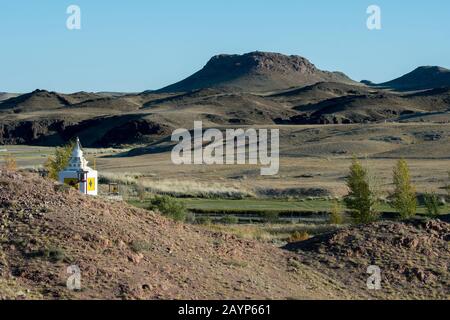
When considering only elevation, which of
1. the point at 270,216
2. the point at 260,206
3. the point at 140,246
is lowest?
the point at 260,206

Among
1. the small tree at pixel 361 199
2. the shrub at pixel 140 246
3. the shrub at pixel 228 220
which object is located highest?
the shrub at pixel 140 246

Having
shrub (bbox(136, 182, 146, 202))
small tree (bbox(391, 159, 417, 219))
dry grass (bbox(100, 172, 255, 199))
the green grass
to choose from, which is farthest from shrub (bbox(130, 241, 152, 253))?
dry grass (bbox(100, 172, 255, 199))

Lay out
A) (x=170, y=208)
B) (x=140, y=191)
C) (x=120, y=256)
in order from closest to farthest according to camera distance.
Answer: (x=120, y=256)
(x=170, y=208)
(x=140, y=191)

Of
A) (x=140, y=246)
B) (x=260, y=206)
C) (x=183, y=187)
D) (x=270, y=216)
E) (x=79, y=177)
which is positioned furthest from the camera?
(x=183, y=187)

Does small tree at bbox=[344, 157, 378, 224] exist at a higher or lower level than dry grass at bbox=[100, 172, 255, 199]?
higher

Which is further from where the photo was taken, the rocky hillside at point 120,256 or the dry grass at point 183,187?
the dry grass at point 183,187

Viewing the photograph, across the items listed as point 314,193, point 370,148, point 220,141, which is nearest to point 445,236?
point 314,193

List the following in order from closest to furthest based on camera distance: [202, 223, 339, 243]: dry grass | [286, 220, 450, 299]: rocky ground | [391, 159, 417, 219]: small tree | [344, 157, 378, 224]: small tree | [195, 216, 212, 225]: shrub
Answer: [286, 220, 450, 299]: rocky ground
[202, 223, 339, 243]: dry grass
[344, 157, 378, 224]: small tree
[391, 159, 417, 219]: small tree
[195, 216, 212, 225]: shrub

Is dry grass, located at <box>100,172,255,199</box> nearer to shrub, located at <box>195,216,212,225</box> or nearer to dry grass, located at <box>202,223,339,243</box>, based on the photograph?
shrub, located at <box>195,216,212,225</box>

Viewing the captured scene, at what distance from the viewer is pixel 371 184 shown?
48.4 m

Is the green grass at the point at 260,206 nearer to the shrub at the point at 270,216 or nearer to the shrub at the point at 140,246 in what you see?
the shrub at the point at 270,216

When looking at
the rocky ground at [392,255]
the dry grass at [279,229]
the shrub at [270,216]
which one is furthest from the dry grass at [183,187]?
the rocky ground at [392,255]

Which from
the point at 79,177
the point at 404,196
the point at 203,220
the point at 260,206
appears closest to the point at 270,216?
the point at 203,220

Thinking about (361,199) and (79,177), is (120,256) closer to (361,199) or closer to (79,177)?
(79,177)
